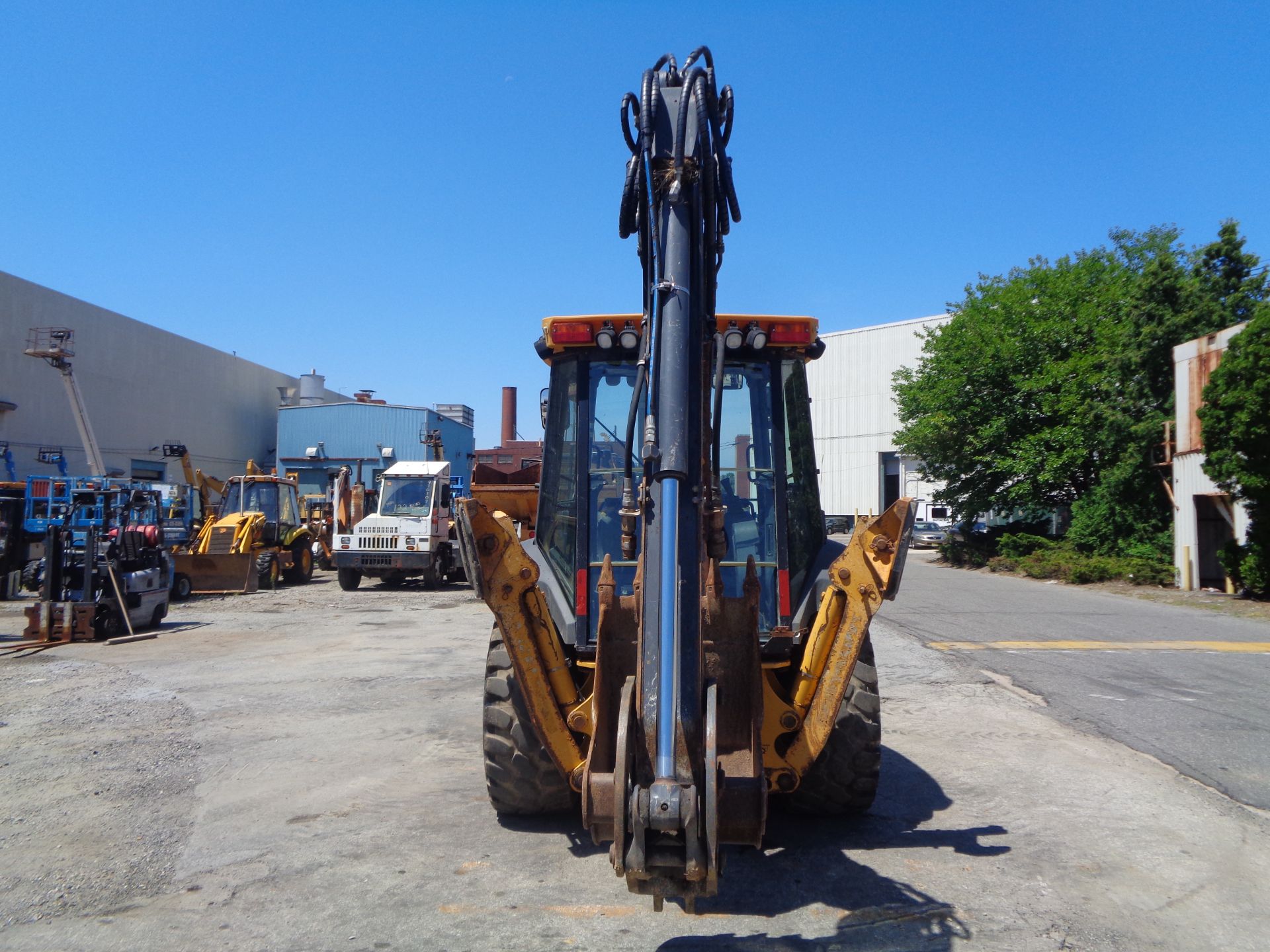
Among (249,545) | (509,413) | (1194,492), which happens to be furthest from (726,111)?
(509,413)

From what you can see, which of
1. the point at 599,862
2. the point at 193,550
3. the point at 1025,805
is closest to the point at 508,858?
the point at 599,862

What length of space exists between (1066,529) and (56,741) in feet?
92.7

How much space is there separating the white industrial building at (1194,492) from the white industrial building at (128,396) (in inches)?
1007

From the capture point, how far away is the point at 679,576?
324 cm

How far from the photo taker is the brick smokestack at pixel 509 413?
33906 millimetres

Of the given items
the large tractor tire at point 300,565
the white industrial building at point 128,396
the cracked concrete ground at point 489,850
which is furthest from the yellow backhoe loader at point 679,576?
the white industrial building at point 128,396

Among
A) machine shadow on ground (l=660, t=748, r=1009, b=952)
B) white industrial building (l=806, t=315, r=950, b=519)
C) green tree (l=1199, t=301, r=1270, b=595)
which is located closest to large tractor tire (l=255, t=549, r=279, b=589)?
machine shadow on ground (l=660, t=748, r=1009, b=952)

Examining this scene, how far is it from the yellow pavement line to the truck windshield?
1176 centimetres

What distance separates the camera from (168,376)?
117ft

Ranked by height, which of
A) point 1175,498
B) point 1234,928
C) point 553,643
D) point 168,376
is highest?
point 168,376

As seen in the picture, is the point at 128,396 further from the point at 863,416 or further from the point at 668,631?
the point at 668,631

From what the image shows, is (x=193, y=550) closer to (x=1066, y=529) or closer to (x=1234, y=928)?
(x=1234, y=928)

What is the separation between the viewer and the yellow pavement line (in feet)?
39.0

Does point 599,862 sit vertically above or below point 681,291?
below
